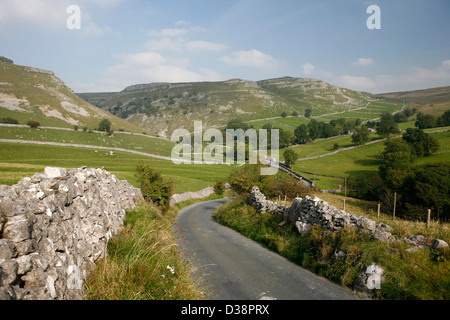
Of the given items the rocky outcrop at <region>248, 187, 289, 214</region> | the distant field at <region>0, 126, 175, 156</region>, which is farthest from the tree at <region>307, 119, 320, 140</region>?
the rocky outcrop at <region>248, 187, 289, 214</region>

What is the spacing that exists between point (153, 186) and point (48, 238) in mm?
20670

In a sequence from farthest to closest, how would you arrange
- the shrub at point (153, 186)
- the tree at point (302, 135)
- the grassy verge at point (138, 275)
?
the tree at point (302, 135) → the shrub at point (153, 186) → the grassy verge at point (138, 275)

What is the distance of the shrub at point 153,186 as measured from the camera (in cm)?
2439

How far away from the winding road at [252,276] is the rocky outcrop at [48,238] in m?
Answer: 3.46

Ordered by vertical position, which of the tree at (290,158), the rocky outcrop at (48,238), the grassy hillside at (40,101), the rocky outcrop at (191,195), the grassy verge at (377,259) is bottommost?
the rocky outcrop at (191,195)

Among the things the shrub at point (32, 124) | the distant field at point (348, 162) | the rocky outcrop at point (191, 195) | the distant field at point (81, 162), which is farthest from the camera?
the shrub at point (32, 124)

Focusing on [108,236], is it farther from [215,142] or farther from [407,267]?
[215,142]

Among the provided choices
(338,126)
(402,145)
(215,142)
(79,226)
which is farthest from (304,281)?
(338,126)

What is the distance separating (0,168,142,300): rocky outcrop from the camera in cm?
352

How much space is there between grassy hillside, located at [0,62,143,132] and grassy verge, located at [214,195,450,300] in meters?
120

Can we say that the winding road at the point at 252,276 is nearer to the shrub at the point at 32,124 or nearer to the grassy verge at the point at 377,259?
the grassy verge at the point at 377,259

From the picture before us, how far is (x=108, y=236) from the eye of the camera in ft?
24.5

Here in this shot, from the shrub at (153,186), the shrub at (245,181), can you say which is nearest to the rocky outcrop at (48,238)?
the shrub at (153,186)

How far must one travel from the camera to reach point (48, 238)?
4363mm
